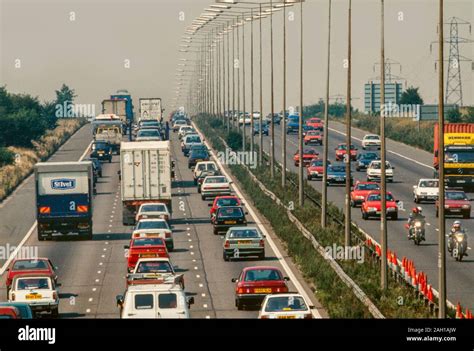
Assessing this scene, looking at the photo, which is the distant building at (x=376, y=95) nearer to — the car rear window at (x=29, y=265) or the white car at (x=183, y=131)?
the white car at (x=183, y=131)

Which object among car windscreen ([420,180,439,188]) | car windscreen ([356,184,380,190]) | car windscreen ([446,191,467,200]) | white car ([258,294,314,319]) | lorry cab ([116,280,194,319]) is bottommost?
car windscreen ([420,180,439,188])

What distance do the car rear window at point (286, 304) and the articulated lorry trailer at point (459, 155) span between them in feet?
177

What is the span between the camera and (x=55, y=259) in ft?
188

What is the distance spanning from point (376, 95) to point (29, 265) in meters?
135

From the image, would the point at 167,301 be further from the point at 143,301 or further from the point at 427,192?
the point at 427,192

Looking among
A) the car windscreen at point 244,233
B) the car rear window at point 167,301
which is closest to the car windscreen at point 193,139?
the car windscreen at point 244,233

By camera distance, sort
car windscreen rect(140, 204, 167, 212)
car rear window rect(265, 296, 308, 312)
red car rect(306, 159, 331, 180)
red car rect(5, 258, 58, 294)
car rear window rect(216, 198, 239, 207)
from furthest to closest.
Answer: red car rect(306, 159, 331, 180) < car rear window rect(216, 198, 239, 207) < car windscreen rect(140, 204, 167, 212) < red car rect(5, 258, 58, 294) < car rear window rect(265, 296, 308, 312)

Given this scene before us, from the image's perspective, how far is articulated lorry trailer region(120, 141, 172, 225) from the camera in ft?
235

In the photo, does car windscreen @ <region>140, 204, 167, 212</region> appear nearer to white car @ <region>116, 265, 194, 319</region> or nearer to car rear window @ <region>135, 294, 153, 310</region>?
white car @ <region>116, 265, 194, 319</region>

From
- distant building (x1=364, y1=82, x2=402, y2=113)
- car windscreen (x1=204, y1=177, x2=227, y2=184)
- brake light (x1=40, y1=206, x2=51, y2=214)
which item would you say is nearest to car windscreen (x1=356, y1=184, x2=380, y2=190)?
car windscreen (x1=204, y1=177, x2=227, y2=184)

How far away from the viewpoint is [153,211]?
224 ft

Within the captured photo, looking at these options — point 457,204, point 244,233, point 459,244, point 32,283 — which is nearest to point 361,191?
point 457,204

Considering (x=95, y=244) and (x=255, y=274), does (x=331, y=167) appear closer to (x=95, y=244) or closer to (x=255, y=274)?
(x=95, y=244)
